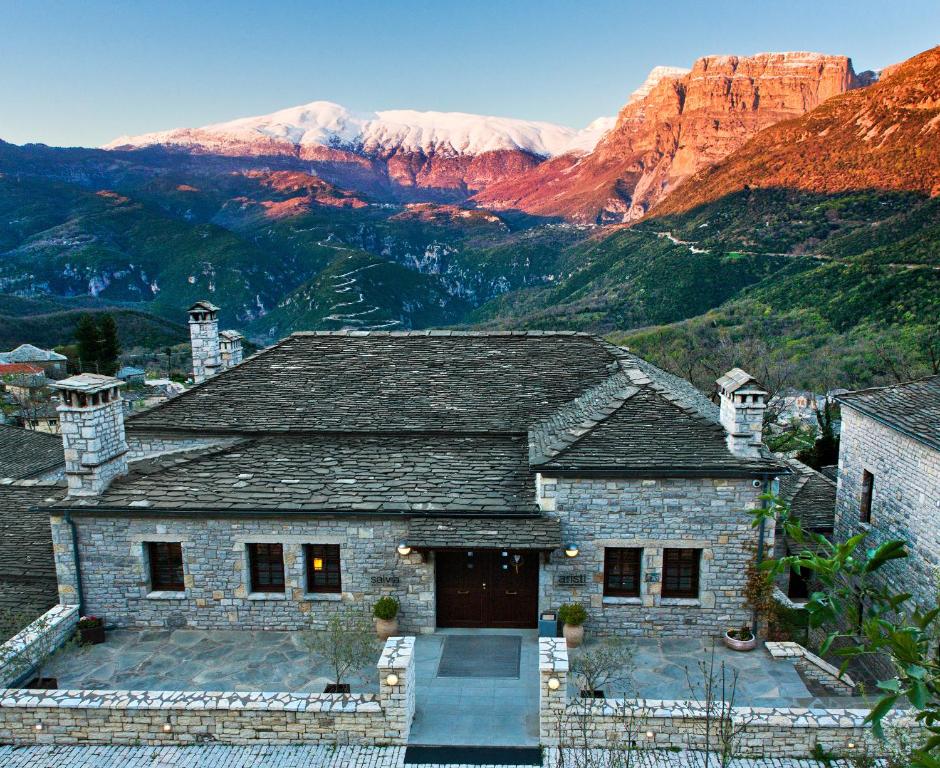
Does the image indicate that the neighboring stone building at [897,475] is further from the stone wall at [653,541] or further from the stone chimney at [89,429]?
the stone chimney at [89,429]

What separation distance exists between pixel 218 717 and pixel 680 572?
1011 cm

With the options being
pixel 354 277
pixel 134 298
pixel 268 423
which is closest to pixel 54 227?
pixel 134 298

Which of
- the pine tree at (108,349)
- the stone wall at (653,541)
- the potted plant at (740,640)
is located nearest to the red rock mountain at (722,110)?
the pine tree at (108,349)

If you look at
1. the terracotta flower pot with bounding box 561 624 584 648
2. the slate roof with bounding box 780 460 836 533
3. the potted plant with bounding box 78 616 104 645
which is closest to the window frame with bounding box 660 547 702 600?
the terracotta flower pot with bounding box 561 624 584 648

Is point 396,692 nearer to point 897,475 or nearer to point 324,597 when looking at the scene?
point 324,597

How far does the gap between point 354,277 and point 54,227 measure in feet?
309

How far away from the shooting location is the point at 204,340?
73.2 feet

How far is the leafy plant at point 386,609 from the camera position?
1483 centimetres

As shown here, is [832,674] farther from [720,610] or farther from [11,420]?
[11,420]

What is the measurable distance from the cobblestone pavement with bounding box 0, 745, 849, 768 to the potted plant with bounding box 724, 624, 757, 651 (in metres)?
3.29

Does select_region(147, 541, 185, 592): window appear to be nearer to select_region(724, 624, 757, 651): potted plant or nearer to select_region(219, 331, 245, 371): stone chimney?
select_region(219, 331, 245, 371): stone chimney

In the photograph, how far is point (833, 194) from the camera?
75.2 meters

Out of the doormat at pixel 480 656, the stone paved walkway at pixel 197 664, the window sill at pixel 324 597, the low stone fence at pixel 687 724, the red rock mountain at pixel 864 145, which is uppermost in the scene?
the red rock mountain at pixel 864 145

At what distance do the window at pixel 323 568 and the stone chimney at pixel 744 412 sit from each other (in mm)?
9398
